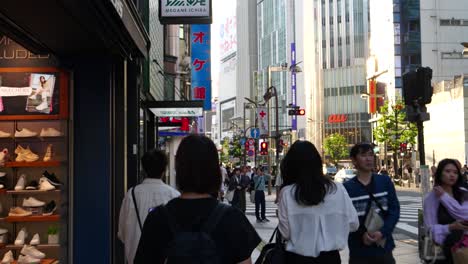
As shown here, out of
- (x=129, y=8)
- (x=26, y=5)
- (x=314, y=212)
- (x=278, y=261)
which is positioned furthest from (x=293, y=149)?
(x=129, y=8)

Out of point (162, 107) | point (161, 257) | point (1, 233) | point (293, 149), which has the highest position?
point (162, 107)

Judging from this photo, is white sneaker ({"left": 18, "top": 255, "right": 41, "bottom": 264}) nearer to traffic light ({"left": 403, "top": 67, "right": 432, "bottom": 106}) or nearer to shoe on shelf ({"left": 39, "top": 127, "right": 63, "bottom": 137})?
shoe on shelf ({"left": 39, "top": 127, "right": 63, "bottom": 137})

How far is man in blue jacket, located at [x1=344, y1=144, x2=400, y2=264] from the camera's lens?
4836 mm

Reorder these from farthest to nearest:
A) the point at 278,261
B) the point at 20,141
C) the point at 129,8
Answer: the point at 20,141, the point at 129,8, the point at 278,261

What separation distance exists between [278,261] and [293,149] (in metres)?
0.77

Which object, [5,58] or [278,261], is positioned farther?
[5,58]

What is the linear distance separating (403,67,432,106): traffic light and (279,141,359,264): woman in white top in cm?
539

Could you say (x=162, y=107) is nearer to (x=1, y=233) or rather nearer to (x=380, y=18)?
(x=1, y=233)

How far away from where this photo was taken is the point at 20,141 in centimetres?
726

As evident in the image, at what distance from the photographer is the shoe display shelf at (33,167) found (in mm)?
7059

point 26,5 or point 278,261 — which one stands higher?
point 26,5

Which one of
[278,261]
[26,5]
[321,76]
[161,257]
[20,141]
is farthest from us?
[321,76]

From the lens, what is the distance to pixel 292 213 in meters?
3.87

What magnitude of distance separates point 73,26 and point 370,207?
11.1 feet
